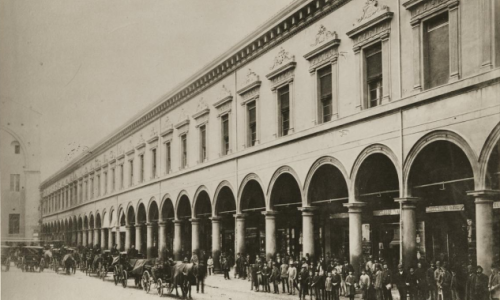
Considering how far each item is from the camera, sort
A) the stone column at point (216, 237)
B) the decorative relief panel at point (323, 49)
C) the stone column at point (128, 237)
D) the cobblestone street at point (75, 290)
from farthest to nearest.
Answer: the stone column at point (128, 237) < the stone column at point (216, 237) < the decorative relief panel at point (323, 49) < the cobblestone street at point (75, 290)

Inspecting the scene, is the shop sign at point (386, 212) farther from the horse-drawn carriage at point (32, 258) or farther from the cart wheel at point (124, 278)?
the horse-drawn carriage at point (32, 258)

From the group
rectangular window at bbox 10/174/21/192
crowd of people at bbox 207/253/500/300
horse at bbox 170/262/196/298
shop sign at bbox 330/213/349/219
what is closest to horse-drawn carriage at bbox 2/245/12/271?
rectangular window at bbox 10/174/21/192

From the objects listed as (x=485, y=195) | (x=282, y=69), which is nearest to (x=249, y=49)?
(x=282, y=69)

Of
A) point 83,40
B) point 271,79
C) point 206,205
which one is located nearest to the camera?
point 83,40

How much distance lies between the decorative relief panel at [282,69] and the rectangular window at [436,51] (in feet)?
19.7

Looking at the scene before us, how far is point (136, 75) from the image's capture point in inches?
669

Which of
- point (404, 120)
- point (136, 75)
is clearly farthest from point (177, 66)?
point (404, 120)

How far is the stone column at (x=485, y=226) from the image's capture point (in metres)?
11.4

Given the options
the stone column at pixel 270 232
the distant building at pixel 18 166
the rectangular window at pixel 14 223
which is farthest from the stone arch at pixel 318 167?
the rectangular window at pixel 14 223

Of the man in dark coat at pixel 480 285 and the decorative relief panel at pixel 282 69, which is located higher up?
the decorative relief panel at pixel 282 69

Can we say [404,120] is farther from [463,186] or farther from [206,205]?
[206,205]

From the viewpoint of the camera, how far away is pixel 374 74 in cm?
1530

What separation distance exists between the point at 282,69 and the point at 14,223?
10458 millimetres

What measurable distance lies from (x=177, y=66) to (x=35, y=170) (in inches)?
229
